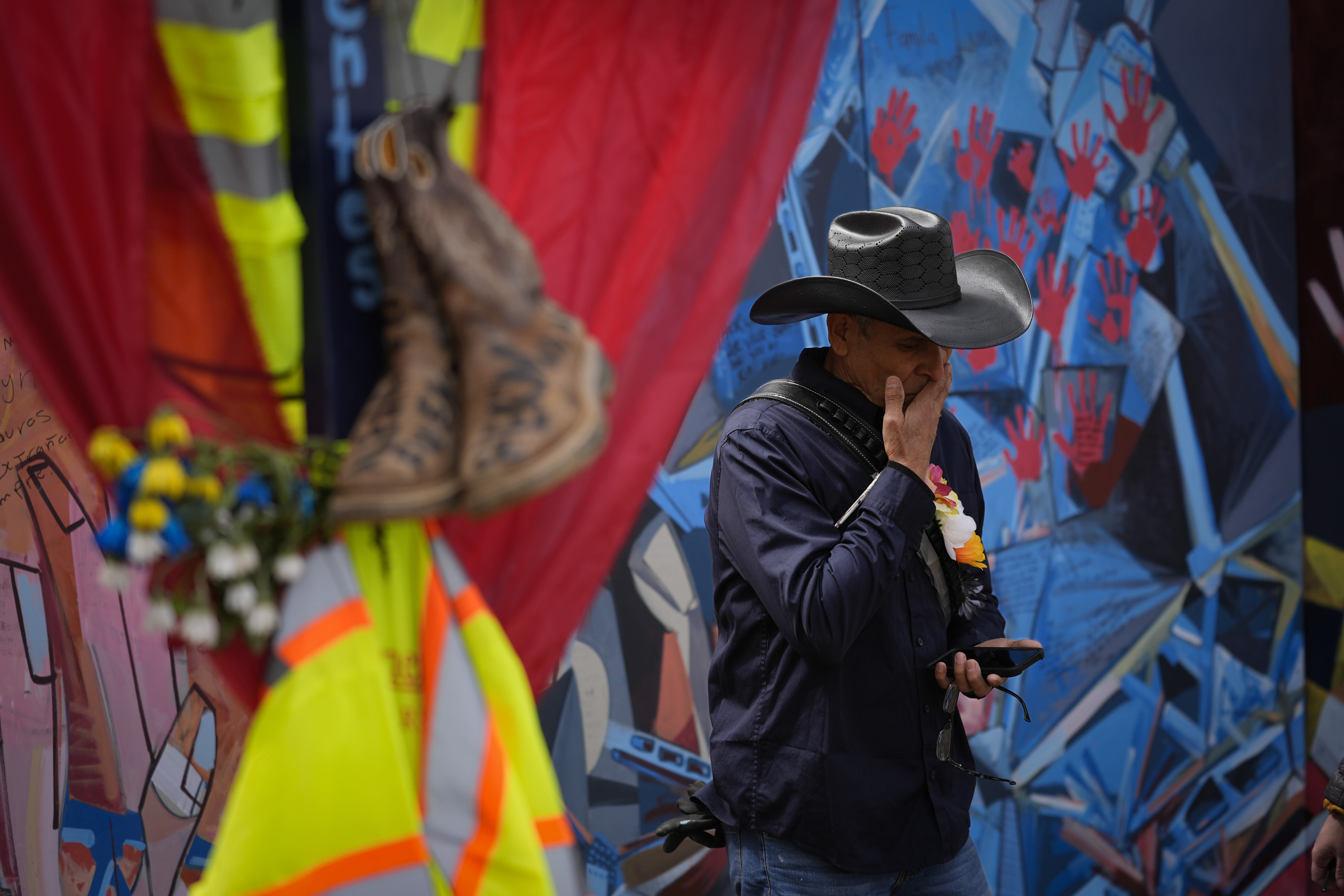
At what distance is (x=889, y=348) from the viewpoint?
72.6 inches

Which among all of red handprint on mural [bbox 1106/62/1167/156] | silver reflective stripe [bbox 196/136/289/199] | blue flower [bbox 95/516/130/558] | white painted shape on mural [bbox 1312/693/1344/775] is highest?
red handprint on mural [bbox 1106/62/1167/156]

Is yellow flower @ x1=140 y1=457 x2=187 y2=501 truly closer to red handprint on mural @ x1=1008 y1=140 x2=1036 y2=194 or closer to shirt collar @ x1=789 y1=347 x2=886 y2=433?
shirt collar @ x1=789 y1=347 x2=886 y2=433

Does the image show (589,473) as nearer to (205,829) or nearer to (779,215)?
(779,215)

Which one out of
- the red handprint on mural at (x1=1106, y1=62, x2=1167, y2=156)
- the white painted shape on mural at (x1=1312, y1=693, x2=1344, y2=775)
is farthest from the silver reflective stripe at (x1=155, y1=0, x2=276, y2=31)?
the white painted shape on mural at (x1=1312, y1=693, x2=1344, y2=775)

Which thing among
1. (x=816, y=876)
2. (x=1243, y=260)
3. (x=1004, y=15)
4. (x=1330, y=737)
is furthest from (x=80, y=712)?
(x=1330, y=737)

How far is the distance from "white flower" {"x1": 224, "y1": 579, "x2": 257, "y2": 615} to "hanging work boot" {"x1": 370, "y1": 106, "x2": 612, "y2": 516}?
23 cm

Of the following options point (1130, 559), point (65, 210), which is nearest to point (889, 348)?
point (65, 210)

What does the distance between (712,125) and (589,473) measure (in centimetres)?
49

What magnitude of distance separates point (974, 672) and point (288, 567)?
3.87 ft

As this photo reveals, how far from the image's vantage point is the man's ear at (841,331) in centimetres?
189

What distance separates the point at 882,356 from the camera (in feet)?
6.08

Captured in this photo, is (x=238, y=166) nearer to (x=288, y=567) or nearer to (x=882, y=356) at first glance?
(x=288, y=567)

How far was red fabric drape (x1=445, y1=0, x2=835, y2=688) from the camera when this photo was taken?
1.24 m

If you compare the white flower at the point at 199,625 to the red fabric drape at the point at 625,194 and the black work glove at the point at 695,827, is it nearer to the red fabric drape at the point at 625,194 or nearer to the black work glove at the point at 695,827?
the red fabric drape at the point at 625,194
